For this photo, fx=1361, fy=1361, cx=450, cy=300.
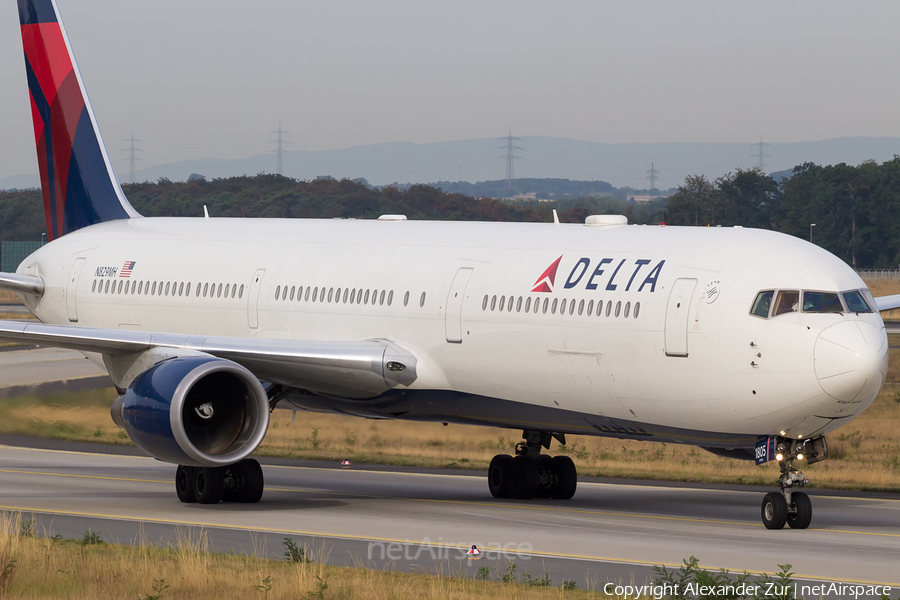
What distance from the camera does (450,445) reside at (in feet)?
118

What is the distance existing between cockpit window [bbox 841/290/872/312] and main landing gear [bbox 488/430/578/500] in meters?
7.39

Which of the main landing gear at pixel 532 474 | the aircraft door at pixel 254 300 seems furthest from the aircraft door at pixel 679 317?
the aircraft door at pixel 254 300

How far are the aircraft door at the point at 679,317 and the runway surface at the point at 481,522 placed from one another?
8.88 ft

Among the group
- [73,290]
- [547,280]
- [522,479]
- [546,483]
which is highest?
[547,280]

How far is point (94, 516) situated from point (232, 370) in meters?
3.21

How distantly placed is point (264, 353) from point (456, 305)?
3337 mm

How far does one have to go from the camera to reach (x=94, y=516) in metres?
21.7

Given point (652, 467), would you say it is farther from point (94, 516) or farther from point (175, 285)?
point (94, 516)

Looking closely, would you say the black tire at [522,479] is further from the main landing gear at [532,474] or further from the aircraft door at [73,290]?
the aircraft door at [73,290]

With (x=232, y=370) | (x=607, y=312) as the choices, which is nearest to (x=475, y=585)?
(x=607, y=312)

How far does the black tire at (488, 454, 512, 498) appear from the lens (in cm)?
2527

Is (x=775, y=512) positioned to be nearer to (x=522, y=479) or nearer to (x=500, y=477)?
(x=522, y=479)

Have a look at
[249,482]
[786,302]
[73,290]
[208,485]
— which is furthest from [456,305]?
[73,290]

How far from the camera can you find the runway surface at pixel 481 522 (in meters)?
17.0
